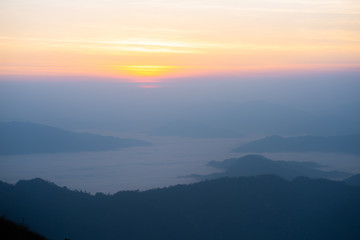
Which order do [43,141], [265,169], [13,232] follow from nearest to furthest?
[13,232] < [265,169] < [43,141]

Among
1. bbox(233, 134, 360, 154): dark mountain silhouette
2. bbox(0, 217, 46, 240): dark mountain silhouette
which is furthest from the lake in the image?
bbox(0, 217, 46, 240): dark mountain silhouette

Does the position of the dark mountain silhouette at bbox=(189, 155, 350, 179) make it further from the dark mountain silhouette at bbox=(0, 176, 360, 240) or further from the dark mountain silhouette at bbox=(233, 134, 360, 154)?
the dark mountain silhouette at bbox=(233, 134, 360, 154)

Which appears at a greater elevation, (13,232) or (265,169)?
(265,169)

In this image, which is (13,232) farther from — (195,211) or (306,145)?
(306,145)

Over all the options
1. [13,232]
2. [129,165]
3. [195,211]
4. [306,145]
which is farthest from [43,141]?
[13,232]

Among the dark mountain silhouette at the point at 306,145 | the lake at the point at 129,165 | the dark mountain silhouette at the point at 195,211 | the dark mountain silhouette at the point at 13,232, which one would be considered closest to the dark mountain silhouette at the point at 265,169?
the lake at the point at 129,165

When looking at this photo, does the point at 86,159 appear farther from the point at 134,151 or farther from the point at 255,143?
the point at 255,143
